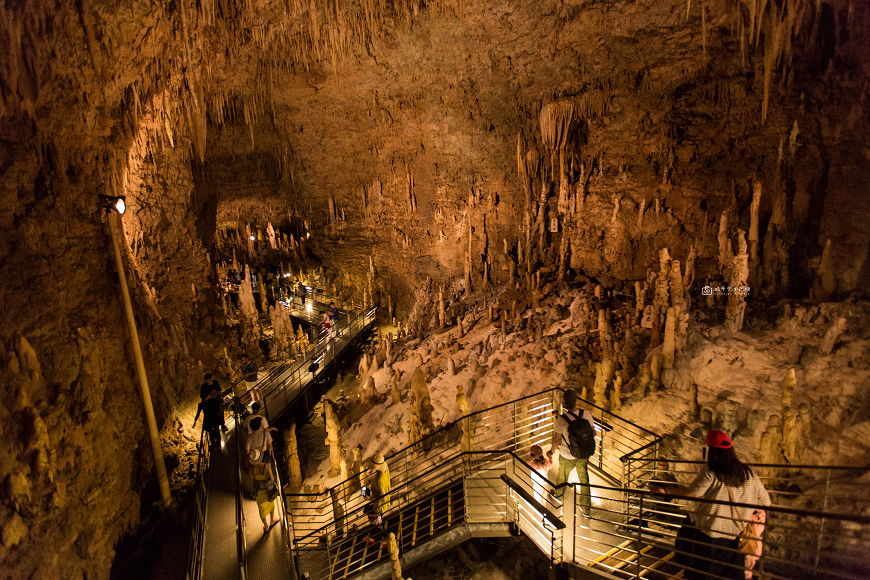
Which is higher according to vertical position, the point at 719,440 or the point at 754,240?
the point at 719,440

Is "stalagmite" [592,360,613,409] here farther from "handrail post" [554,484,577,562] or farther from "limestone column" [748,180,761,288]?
"limestone column" [748,180,761,288]

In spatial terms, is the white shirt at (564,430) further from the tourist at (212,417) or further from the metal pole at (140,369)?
the metal pole at (140,369)

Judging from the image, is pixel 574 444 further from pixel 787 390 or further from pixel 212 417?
pixel 212 417

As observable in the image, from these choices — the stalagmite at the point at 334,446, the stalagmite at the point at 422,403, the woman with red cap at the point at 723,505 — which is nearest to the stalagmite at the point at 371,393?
the stalagmite at the point at 334,446

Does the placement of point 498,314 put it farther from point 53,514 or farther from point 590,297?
point 53,514

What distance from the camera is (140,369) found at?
661 centimetres

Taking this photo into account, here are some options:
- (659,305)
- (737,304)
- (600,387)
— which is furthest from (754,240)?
(600,387)

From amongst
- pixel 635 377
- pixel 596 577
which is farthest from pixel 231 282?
pixel 596 577

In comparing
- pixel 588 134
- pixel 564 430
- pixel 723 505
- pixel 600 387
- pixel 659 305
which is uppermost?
pixel 588 134

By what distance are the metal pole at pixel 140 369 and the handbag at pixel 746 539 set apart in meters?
6.88

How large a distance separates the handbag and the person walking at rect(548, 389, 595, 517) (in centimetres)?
128

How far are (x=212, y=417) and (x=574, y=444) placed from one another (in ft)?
18.3

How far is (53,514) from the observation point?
16.1 feet

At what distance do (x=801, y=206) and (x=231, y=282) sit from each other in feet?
61.0
